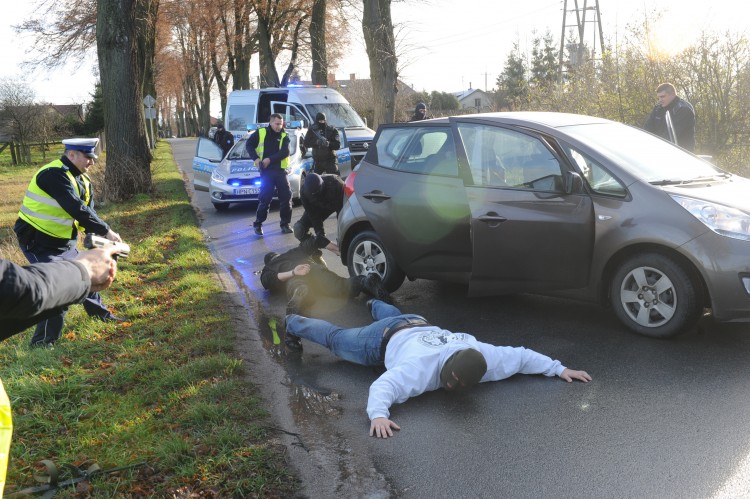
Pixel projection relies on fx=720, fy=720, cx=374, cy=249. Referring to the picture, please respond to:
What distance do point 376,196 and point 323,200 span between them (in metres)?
1.69

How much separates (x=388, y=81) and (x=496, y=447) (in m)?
15.8

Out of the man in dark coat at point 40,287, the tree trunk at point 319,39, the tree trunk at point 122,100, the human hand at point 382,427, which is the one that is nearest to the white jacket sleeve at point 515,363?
the human hand at point 382,427

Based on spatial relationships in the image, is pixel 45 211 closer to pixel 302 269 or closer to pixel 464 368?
pixel 302 269

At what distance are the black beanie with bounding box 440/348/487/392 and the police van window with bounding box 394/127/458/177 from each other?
2391 millimetres

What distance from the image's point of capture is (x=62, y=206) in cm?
604

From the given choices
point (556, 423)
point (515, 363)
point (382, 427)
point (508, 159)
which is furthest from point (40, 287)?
point (508, 159)

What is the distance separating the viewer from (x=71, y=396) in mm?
4941

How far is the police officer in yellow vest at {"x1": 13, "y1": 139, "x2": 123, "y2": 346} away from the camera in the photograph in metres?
6.04

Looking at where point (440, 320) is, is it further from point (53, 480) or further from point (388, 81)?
point (388, 81)

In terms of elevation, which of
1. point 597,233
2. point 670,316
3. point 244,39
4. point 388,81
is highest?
point 244,39

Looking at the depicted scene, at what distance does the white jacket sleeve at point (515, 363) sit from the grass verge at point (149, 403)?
1532 mm

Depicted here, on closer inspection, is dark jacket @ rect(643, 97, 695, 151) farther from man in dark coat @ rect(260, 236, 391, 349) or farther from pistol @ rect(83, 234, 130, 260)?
pistol @ rect(83, 234, 130, 260)

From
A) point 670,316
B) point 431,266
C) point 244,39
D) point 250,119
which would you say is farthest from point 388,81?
point 244,39

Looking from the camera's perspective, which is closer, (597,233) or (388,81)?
(597,233)
